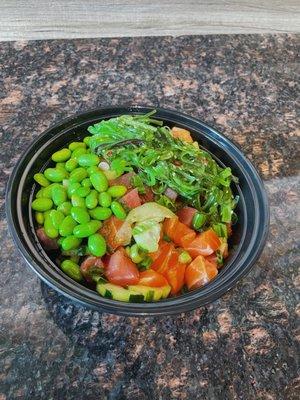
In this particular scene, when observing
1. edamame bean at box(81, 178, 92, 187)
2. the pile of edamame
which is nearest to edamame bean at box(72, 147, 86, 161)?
the pile of edamame

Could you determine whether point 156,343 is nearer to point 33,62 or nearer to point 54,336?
point 54,336

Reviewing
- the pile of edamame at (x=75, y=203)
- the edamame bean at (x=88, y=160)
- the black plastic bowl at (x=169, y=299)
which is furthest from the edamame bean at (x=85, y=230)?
the edamame bean at (x=88, y=160)

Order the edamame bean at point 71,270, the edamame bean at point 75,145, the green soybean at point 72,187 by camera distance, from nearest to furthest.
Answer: the edamame bean at point 71,270 → the green soybean at point 72,187 → the edamame bean at point 75,145

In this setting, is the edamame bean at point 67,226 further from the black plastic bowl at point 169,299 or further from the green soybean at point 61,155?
the green soybean at point 61,155

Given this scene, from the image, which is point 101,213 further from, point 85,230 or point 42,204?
point 42,204

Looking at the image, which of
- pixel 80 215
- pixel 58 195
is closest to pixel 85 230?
pixel 80 215
